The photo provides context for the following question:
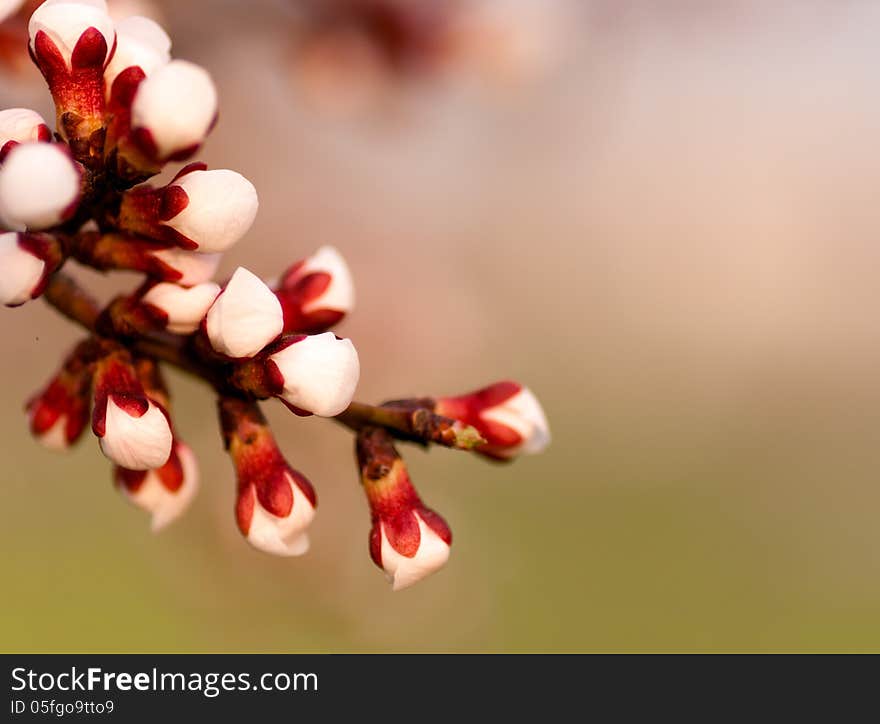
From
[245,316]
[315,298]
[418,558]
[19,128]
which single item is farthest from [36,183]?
[418,558]

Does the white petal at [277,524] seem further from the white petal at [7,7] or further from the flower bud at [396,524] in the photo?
the white petal at [7,7]

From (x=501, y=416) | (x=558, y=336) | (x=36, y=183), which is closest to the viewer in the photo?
(x=36, y=183)

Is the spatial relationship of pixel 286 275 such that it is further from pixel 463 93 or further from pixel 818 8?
pixel 818 8

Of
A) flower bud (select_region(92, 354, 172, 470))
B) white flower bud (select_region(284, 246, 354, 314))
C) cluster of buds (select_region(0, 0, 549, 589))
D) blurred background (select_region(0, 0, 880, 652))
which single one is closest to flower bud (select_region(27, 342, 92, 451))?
cluster of buds (select_region(0, 0, 549, 589))

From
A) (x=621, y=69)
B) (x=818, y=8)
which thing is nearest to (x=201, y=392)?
(x=621, y=69)

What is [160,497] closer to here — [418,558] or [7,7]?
[418,558]

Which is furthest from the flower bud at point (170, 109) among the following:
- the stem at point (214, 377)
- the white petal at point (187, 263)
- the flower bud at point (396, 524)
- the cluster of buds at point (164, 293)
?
the flower bud at point (396, 524)
